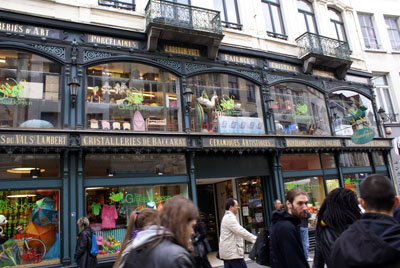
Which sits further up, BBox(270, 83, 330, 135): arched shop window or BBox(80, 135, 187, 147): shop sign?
BBox(270, 83, 330, 135): arched shop window

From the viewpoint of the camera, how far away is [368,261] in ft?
6.66

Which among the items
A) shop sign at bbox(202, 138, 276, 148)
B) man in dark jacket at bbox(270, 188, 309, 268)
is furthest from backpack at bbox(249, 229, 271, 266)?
shop sign at bbox(202, 138, 276, 148)

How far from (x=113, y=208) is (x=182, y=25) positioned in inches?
252

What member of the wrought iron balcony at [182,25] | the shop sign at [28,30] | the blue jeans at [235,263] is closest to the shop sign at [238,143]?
the wrought iron balcony at [182,25]

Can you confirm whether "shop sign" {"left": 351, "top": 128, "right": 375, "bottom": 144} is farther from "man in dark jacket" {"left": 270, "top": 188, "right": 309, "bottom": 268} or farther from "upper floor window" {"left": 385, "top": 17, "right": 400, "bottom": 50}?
"man in dark jacket" {"left": 270, "top": 188, "right": 309, "bottom": 268}

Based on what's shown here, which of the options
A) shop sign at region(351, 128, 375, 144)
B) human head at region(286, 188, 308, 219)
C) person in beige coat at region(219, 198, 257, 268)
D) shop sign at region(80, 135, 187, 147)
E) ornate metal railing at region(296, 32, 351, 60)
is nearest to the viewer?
human head at region(286, 188, 308, 219)

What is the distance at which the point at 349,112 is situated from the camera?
14922mm

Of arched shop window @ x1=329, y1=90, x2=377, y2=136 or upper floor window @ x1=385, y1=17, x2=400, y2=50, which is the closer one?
arched shop window @ x1=329, y1=90, x2=377, y2=136

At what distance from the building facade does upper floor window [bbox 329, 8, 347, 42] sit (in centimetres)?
193

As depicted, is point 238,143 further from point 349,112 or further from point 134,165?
point 349,112

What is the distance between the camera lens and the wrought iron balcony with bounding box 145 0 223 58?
34.1ft

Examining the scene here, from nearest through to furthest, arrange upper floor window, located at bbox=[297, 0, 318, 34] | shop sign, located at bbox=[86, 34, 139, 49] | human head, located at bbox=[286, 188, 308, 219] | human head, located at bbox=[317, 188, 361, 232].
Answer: human head, located at bbox=[317, 188, 361, 232]
human head, located at bbox=[286, 188, 308, 219]
shop sign, located at bbox=[86, 34, 139, 49]
upper floor window, located at bbox=[297, 0, 318, 34]

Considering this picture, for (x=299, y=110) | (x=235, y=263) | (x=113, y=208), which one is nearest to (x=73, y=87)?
(x=113, y=208)

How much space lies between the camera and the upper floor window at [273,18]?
1406cm
